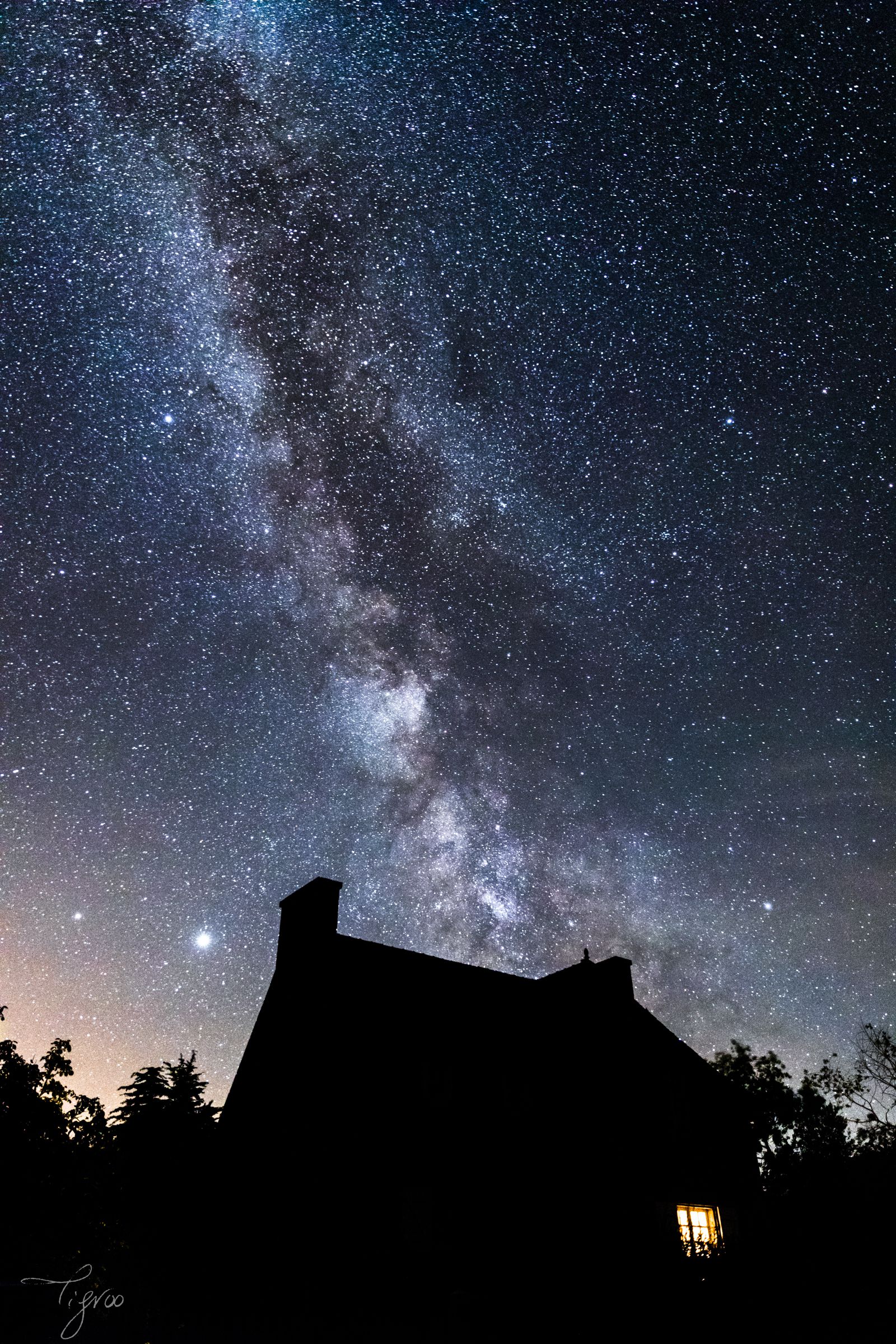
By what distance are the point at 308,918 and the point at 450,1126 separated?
702 cm

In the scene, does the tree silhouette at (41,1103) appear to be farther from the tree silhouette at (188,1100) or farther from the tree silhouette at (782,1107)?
the tree silhouette at (782,1107)

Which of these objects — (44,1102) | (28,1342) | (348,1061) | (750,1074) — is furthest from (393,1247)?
(750,1074)

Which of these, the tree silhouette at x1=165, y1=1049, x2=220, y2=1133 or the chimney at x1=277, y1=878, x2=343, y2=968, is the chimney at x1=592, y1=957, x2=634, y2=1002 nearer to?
the chimney at x1=277, y1=878, x2=343, y2=968

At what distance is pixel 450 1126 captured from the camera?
747 inches

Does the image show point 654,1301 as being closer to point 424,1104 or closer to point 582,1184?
point 424,1104

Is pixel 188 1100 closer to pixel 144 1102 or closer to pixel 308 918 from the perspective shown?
pixel 144 1102

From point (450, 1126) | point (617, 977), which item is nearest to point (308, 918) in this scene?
point (450, 1126)

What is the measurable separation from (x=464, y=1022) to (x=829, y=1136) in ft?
99.6

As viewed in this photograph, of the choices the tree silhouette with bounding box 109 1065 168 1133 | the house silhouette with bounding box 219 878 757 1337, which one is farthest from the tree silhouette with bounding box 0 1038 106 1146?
the house silhouette with bounding box 219 878 757 1337

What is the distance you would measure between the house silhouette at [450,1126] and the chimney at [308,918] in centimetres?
6

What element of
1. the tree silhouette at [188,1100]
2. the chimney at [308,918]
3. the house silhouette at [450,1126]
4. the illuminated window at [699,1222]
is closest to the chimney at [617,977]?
the house silhouette at [450,1126]

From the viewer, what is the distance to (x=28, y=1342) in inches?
949

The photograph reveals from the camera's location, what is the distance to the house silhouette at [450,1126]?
17609 millimetres

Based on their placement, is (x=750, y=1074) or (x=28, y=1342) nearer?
(x=28, y=1342)
